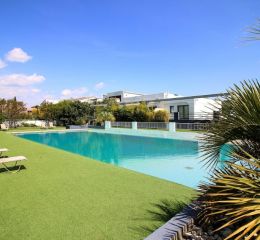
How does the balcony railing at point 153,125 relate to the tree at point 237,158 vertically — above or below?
below

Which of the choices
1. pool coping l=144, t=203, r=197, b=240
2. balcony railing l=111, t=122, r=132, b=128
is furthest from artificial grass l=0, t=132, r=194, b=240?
balcony railing l=111, t=122, r=132, b=128

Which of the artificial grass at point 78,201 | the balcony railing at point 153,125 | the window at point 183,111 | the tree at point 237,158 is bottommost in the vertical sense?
the artificial grass at point 78,201

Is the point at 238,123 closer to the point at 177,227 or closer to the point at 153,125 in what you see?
the point at 177,227

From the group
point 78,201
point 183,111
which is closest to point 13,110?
point 183,111

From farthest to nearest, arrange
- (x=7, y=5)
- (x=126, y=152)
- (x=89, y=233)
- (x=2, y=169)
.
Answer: (x=126, y=152) < (x=7, y=5) < (x=2, y=169) < (x=89, y=233)

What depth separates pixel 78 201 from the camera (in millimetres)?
4660

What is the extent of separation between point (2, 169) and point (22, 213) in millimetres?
4058

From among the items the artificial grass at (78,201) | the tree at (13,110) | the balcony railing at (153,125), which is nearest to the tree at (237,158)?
the artificial grass at (78,201)

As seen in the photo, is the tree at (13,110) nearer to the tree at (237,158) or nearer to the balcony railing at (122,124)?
the balcony railing at (122,124)

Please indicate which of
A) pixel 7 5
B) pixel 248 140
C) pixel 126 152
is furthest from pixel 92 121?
pixel 248 140

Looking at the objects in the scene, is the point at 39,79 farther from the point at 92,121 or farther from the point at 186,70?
the point at 186,70

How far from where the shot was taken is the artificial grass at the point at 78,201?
11.3 feet

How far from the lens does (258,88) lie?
243 centimetres

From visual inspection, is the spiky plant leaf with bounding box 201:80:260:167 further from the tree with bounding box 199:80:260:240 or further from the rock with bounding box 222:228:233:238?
the rock with bounding box 222:228:233:238
